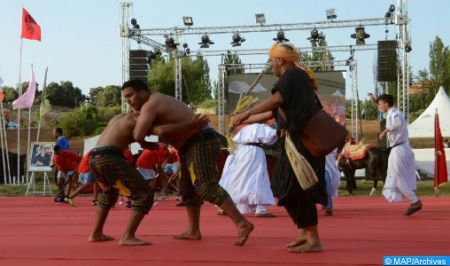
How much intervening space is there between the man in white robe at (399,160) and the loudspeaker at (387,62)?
14.7 m

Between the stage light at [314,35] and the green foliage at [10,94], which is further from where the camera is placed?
the green foliage at [10,94]

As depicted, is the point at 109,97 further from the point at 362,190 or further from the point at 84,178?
the point at 84,178

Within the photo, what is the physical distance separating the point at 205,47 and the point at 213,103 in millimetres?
27113

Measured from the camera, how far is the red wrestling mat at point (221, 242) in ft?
16.1

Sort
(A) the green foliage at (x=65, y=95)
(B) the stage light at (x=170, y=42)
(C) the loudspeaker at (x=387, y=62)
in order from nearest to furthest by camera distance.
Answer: (C) the loudspeaker at (x=387, y=62) → (B) the stage light at (x=170, y=42) → (A) the green foliage at (x=65, y=95)

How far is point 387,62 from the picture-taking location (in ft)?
78.2

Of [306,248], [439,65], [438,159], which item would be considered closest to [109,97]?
[439,65]

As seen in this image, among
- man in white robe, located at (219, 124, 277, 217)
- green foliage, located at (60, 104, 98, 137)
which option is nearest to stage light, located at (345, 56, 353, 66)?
man in white robe, located at (219, 124, 277, 217)

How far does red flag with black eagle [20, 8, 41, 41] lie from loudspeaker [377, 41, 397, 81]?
11.3m

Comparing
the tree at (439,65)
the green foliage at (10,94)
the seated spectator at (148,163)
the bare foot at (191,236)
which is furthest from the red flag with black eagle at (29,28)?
the green foliage at (10,94)

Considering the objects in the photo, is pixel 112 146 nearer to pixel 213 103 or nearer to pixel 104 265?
pixel 104 265

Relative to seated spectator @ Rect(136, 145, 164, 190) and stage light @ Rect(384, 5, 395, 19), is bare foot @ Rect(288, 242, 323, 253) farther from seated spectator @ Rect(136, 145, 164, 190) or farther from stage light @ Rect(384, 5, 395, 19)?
stage light @ Rect(384, 5, 395, 19)

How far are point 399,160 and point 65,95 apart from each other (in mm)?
66411

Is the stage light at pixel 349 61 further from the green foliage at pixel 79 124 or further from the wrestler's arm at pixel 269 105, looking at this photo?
the wrestler's arm at pixel 269 105
